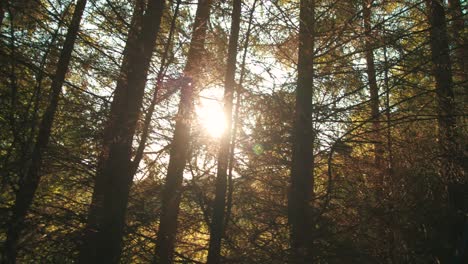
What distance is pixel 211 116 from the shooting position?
582 centimetres

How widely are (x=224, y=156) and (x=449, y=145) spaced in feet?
13.1

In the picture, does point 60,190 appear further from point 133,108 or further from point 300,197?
point 300,197

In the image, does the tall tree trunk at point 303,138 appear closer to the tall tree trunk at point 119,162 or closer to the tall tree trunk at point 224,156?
the tall tree trunk at point 224,156

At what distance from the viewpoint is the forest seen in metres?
4.47

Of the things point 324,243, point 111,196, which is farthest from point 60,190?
point 324,243

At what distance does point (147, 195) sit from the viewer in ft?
20.0

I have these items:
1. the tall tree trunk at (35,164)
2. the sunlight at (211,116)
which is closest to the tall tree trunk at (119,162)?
the tall tree trunk at (35,164)

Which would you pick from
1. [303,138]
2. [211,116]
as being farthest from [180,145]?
[303,138]

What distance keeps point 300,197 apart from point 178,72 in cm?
285

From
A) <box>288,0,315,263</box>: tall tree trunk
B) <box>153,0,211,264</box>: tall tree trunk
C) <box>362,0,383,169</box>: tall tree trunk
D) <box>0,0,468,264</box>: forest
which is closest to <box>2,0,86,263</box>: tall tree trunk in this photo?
<box>0,0,468,264</box>: forest

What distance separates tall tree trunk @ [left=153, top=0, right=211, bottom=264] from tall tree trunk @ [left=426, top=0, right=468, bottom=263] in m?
3.78

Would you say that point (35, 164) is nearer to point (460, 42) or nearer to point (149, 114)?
point (149, 114)

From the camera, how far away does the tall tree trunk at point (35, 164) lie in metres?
3.68

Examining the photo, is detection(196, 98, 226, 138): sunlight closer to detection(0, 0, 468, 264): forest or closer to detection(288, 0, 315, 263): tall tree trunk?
detection(0, 0, 468, 264): forest
